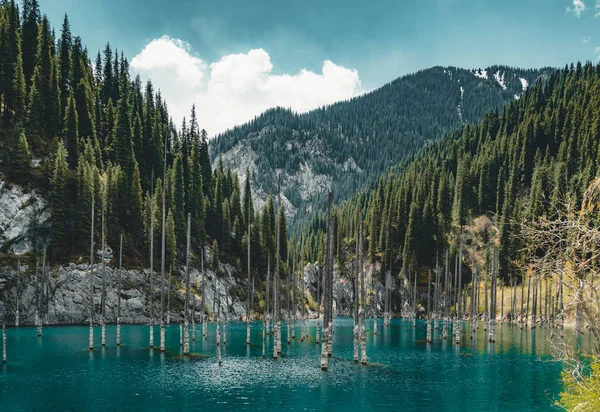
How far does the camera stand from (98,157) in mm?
115938

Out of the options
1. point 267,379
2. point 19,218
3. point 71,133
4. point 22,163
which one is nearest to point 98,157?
point 71,133

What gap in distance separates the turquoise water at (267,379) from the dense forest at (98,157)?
3612 centimetres

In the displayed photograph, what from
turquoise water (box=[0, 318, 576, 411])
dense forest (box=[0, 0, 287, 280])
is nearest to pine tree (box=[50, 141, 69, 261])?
dense forest (box=[0, 0, 287, 280])

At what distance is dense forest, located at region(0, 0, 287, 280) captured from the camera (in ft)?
317

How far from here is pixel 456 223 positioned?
157 m

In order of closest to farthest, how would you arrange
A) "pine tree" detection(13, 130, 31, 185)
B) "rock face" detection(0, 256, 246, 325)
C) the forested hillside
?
"rock face" detection(0, 256, 246, 325) < "pine tree" detection(13, 130, 31, 185) < the forested hillside

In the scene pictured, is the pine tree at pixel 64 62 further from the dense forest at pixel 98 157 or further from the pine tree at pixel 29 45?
the pine tree at pixel 29 45

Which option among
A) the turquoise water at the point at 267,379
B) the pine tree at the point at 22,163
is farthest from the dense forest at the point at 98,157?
the turquoise water at the point at 267,379

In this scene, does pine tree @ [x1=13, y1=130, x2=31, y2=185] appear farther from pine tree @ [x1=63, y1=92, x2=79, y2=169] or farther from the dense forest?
pine tree @ [x1=63, y1=92, x2=79, y2=169]

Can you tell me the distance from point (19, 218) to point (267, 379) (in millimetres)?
71253

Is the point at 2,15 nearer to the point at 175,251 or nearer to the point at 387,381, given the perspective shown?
the point at 175,251

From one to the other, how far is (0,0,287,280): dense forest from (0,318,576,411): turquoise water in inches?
1422

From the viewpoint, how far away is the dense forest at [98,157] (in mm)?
96562

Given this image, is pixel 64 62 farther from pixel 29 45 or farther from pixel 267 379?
pixel 267 379
